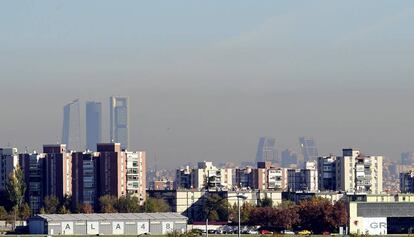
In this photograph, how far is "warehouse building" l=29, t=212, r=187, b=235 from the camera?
96125 mm

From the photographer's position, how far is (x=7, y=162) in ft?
400

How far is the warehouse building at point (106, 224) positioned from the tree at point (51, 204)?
10582mm

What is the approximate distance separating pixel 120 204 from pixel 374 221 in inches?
817

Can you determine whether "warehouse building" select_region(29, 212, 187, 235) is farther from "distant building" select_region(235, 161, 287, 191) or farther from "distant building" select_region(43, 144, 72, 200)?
"distant building" select_region(235, 161, 287, 191)

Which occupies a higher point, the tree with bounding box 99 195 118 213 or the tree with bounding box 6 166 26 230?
the tree with bounding box 6 166 26 230

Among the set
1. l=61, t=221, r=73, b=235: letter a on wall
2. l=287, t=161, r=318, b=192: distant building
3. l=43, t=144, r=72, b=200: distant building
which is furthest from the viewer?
l=287, t=161, r=318, b=192: distant building

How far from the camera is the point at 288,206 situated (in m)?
110

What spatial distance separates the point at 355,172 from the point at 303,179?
48.6 feet

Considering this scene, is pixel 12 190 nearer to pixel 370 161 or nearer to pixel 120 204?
pixel 120 204

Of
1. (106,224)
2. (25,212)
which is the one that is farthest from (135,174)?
(106,224)

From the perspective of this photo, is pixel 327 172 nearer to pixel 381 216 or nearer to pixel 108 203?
pixel 108 203

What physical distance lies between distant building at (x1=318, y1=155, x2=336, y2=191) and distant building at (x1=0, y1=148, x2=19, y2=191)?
101ft

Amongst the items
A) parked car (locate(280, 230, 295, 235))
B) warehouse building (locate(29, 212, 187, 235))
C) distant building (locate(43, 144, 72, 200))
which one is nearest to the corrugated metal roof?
warehouse building (locate(29, 212, 187, 235))

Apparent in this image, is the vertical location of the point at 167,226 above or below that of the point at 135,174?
below
